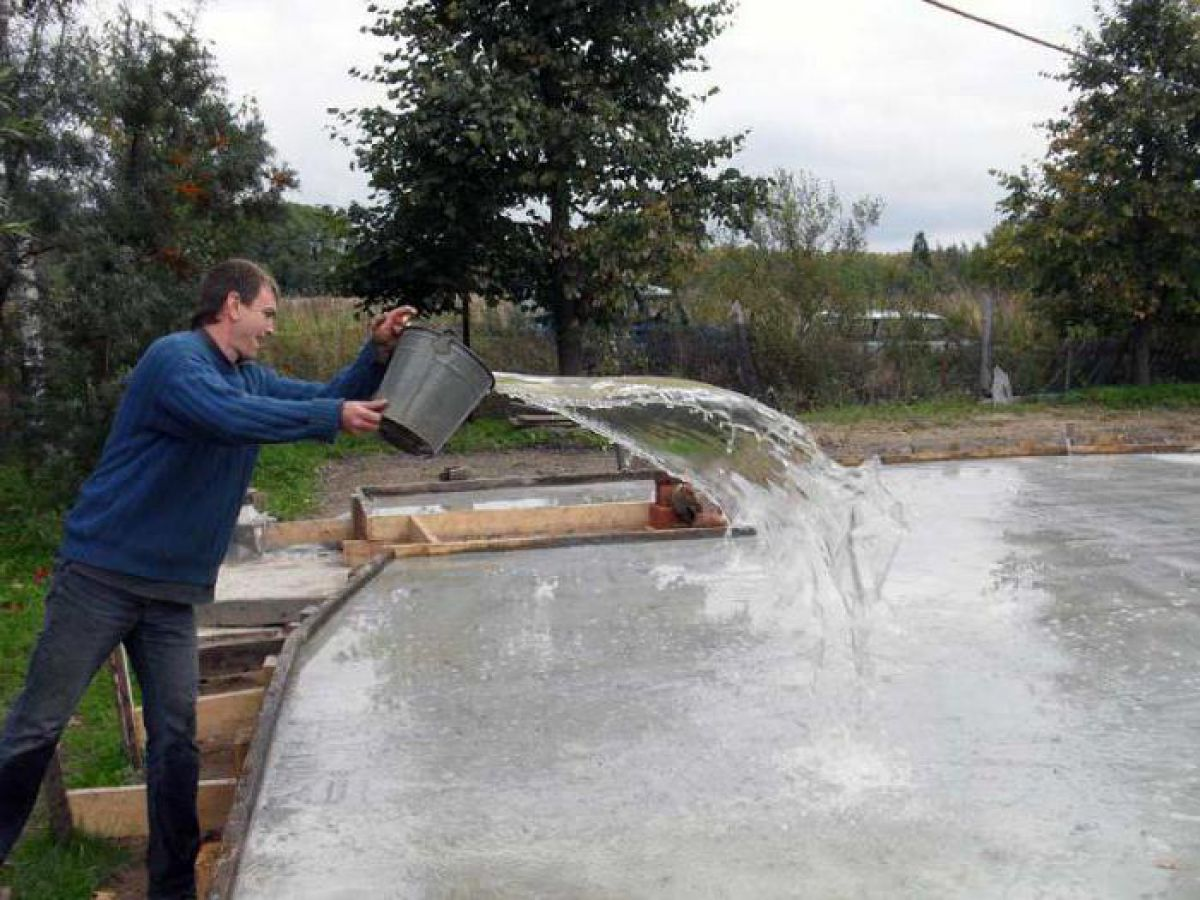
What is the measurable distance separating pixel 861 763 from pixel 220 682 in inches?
90.4

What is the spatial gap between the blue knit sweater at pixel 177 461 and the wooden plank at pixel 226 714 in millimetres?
864

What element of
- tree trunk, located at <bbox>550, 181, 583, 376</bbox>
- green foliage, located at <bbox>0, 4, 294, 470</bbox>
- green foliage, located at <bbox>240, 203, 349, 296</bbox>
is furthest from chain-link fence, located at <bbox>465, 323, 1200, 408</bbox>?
green foliage, located at <bbox>240, 203, 349, 296</bbox>

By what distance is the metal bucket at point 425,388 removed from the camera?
303 cm

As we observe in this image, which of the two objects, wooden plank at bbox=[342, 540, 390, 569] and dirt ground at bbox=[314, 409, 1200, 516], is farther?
dirt ground at bbox=[314, 409, 1200, 516]

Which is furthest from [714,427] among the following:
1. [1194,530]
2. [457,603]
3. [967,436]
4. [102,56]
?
[967,436]

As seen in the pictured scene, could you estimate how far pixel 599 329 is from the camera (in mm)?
12758

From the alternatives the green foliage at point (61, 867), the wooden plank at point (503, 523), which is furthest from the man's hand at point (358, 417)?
the wooden plank at point (503, 523)

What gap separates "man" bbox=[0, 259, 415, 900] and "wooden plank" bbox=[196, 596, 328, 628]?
167 centimetres

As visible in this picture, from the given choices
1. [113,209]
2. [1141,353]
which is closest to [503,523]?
[113,209]

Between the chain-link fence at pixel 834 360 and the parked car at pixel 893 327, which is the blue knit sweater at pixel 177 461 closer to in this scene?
the chain-link fence at pixel 834 360

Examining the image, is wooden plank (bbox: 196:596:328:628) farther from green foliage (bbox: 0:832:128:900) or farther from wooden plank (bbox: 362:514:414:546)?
green foliage (bbox: 0:832:128:900)

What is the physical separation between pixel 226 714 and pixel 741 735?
1.51 m

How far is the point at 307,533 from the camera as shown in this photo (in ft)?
19.7

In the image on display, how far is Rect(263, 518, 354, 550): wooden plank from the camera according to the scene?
5.94 metres
